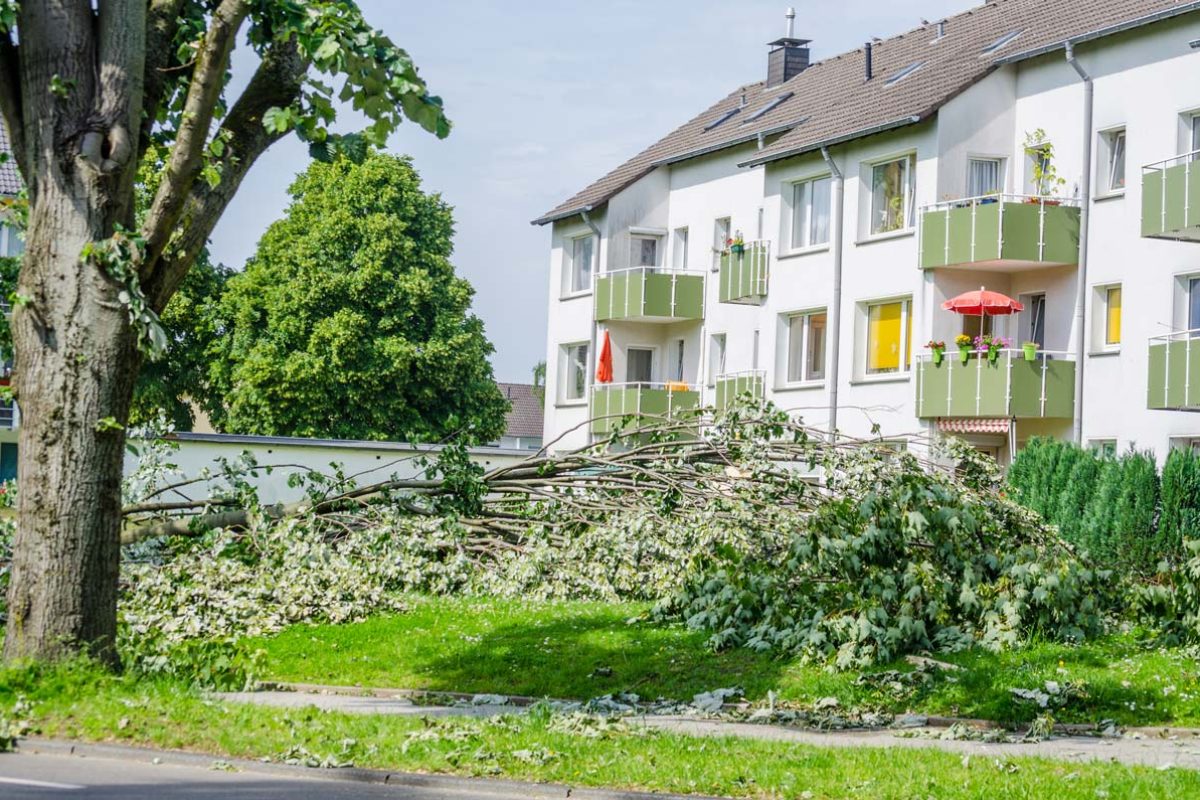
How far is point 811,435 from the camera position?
20.4 meters

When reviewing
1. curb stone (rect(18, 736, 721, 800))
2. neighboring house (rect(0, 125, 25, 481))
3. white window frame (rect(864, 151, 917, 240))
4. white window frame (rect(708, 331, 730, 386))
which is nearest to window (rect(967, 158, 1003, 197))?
white window frame (rect(864, 151, 917, 240))

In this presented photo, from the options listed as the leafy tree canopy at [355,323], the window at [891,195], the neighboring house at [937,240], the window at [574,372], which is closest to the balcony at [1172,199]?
the neighboring house at [937,240]

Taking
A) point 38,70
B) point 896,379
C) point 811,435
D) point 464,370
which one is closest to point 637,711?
point 38,70

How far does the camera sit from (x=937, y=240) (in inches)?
1260

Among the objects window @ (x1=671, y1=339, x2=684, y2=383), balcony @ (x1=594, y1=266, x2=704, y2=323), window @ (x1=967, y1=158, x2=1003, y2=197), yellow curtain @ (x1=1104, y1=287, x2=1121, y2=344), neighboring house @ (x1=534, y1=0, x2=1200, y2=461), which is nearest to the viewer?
neighboring house @ (x1=534, y1=0, x2=1200, y2=461)

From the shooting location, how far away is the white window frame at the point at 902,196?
34.1m

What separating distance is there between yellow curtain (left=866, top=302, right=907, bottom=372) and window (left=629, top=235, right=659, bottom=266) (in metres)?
10.9

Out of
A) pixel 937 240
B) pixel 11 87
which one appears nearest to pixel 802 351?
pixel 937 240

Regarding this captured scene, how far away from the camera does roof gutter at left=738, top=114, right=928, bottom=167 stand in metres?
33.0

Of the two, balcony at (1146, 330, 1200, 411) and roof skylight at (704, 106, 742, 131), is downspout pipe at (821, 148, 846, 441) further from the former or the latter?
roof skylight at (704, 106, 742, 131)

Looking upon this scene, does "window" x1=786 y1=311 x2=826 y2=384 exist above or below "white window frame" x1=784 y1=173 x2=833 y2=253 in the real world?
below

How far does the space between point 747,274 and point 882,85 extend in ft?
16.9

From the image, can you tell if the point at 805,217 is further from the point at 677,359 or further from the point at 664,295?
the point at 677,359

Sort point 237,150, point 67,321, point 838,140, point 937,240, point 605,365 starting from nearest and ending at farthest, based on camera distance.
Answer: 1. point 67,321
2. point 237,150
3. point 937,240
4. point 838,140
5. point 605,365
